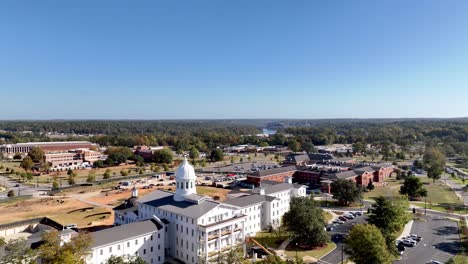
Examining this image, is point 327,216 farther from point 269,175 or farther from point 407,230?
point 269,175

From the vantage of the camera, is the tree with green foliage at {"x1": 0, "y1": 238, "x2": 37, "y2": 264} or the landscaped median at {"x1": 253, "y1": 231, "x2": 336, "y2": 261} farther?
the landscaped median at {"x1": 253, "y1": 231, "x2": 336, "y2": 261}

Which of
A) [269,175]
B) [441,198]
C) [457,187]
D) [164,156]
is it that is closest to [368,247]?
[441,198]

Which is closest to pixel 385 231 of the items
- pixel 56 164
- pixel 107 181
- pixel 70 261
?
pixel 70 261

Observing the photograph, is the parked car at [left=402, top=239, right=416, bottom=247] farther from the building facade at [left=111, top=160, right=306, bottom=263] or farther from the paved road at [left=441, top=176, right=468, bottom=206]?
the paved road at [left=441, top=176, right=468, bottom=206]

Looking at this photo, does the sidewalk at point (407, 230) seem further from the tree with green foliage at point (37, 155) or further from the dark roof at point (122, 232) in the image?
the tree with green foliage at point (37, 155)

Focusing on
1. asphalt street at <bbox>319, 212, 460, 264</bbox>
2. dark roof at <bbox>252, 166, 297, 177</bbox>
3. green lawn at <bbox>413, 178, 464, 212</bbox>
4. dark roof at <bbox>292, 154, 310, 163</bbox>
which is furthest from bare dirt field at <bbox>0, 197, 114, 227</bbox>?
dark roof at <bbox>292, 154, 310, 163</bbox>

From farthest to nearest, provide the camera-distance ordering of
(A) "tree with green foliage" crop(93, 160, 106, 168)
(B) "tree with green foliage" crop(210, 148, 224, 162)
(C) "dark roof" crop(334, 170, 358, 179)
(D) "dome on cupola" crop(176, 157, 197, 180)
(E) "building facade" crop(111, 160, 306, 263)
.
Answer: (B) "tree with green foliage" crop(210, 148, 224, 162) → (A) "tree with green foliage" crop(93, 160, 106, 168) → (C) "dark roof" crop(334, 170, 358, 179) → (D) "dome on cupola" crop(176, 157, 197, 180) → (E) "building facade" crop(111, 160, 306, 263)

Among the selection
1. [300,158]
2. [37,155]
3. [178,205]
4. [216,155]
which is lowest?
[216,155]
